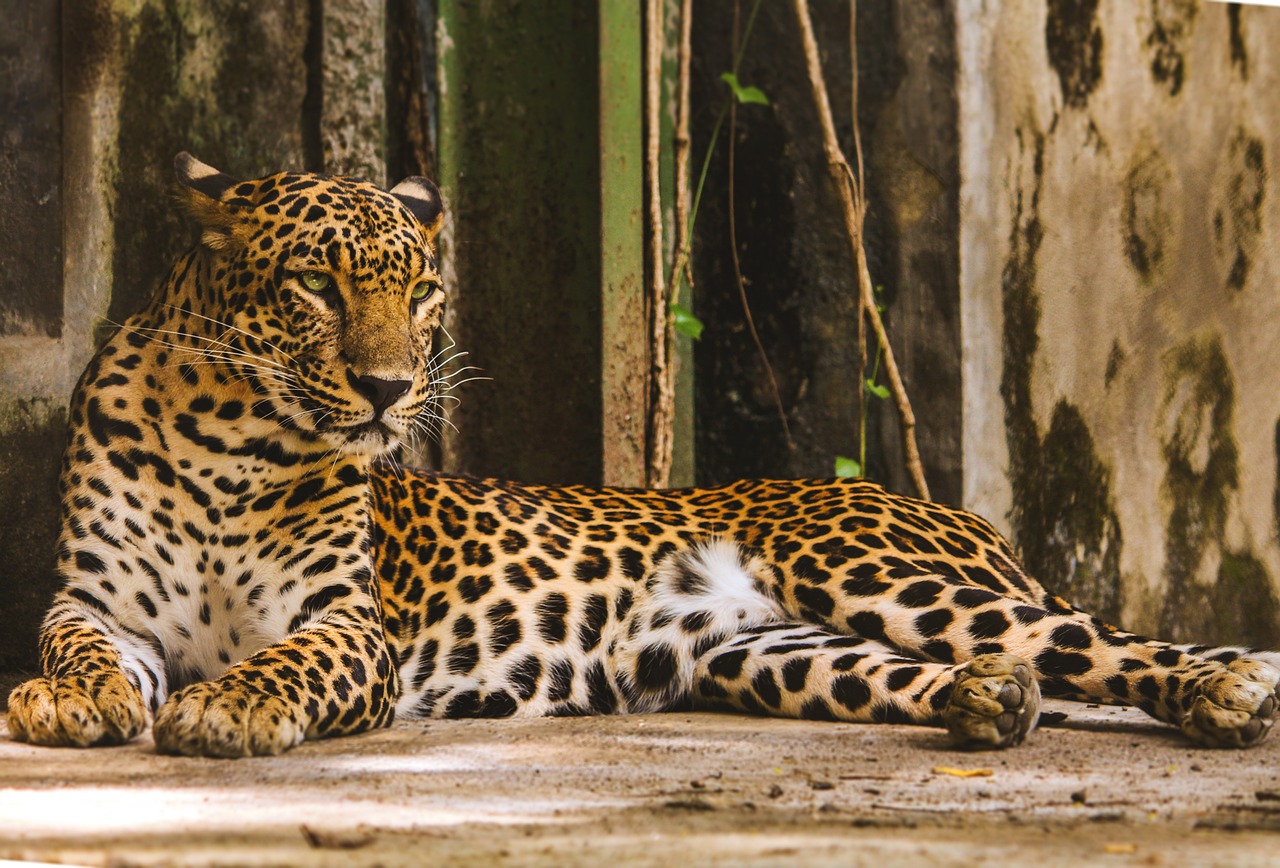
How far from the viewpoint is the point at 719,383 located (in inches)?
250

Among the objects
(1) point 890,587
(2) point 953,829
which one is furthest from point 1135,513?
(2) point 953,829

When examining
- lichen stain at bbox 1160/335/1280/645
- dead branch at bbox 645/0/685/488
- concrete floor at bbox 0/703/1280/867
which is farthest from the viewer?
lichen stain at bbox 1160/335/1280/645

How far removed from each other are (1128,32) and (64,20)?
184 inches

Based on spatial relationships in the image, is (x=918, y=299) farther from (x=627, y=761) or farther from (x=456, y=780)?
(x=456, y=780)

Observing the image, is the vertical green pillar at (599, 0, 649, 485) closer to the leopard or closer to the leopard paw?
the leopard

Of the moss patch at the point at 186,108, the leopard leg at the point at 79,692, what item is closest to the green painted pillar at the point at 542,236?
the moss patch at the point at 186,108

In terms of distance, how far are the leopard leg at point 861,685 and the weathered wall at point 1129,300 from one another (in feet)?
5.91

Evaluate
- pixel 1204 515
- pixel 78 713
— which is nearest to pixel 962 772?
pixel 78 713

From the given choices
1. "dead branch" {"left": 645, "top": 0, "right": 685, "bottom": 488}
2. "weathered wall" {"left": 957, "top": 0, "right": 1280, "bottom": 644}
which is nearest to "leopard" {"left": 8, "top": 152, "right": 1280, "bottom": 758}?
"dead branch" {"left": 645, "top": 0, "right": 685, "bottom": 488}

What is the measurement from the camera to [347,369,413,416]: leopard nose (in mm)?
3904

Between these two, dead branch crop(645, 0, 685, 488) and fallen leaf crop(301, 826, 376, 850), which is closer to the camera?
fallen leaf crop(301, 826, 376, 850)

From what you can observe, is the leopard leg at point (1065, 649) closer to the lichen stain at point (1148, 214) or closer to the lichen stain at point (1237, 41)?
the lichen stain at point (1148, 214)

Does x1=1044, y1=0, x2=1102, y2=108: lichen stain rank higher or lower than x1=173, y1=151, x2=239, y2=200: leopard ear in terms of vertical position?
higher

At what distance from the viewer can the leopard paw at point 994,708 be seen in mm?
3518
